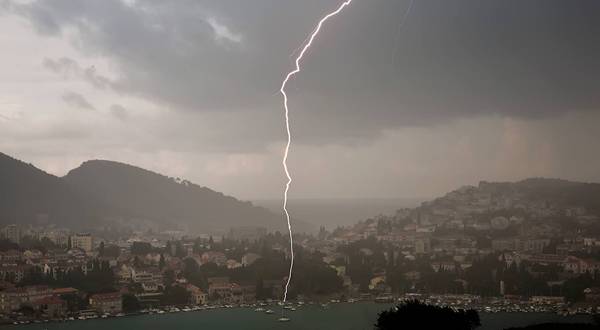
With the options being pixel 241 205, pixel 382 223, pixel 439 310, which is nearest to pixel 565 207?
pixel 382 223

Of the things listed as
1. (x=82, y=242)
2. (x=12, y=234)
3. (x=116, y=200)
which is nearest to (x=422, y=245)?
(x=82, y=242)

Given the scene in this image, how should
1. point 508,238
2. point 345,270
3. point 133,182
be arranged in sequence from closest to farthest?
1. point 345,270
2. point 508,238
3. point 133,182

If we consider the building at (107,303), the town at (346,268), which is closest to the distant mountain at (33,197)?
the town at (346,268)

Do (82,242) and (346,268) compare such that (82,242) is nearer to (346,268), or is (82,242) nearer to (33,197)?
(346,268)

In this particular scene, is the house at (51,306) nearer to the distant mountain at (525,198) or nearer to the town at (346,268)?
the town at (346,268)

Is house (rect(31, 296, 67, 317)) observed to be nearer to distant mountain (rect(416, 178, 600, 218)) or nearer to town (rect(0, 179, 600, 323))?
town (rect(0, 179, 600, 323))

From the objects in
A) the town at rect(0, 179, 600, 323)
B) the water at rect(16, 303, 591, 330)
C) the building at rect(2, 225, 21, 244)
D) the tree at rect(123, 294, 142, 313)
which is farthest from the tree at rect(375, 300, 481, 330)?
the building at rect(2, 225, 21, 244)

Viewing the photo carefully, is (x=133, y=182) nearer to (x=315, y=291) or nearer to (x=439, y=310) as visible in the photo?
(x=315, y=291)
